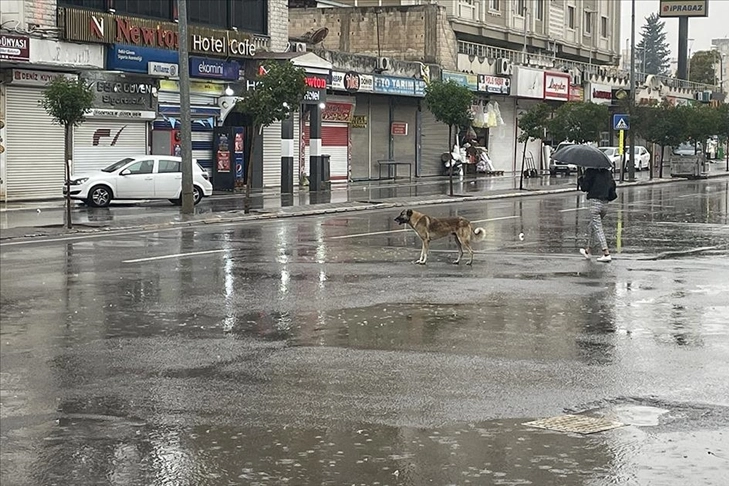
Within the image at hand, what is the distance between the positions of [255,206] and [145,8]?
358 inches

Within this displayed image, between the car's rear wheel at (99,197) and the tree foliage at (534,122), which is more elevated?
the tree foliage at (534,122)

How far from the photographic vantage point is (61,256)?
724 inches

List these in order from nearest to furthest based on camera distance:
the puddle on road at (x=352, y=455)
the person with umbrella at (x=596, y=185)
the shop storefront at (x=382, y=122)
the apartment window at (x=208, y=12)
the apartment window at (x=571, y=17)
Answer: the puddle on road at (x=352, y=455), the person with umbrella at (x=596, y=185), the apartment window at (x=208, y=12), the shop storefront at (x=382, y=122), the apartment window at (x=571, y=17)

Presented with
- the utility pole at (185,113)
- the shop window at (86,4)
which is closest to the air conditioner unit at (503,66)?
the shop window at (86,4)

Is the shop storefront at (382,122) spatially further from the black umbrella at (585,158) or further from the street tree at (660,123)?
the black umbrella at (585,158)

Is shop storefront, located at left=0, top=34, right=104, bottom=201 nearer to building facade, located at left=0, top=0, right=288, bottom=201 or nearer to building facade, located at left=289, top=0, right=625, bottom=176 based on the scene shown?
building facade, located at left=0, top=0, right=288, bottom=201

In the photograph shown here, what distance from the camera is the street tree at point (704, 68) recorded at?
5010 inches

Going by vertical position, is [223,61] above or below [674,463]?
above

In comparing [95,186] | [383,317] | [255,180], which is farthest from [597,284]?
[255,180]

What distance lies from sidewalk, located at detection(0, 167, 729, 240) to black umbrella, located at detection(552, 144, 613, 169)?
30.7ft

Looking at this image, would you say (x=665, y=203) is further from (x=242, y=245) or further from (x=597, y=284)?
(x=597, y=284)

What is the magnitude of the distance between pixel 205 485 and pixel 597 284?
32.3ft

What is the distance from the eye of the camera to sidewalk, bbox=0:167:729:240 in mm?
24562

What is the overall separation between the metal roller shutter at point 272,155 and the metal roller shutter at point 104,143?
6265 millimetres
